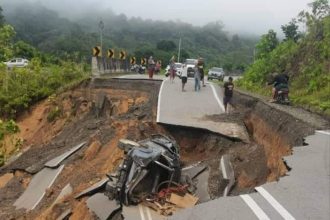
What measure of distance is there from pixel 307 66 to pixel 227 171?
12.9 metres

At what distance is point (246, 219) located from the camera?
Result: 730 centimetres

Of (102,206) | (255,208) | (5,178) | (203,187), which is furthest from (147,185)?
(5,178)

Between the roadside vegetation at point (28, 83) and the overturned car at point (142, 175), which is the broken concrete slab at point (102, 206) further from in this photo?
the roadside vegetation at point (28, 83)

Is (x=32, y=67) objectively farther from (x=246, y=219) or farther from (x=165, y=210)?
(x=246, y=219)

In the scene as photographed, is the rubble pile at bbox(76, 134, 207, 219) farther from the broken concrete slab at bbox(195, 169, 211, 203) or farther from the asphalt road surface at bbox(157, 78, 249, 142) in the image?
the asphalt road surface at bbox(157, 78, 249, 142)

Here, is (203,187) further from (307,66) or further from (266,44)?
(266,44)

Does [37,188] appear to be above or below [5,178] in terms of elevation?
above

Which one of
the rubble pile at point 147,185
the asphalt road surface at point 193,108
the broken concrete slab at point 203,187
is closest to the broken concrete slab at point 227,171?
the broken concrete slab at point 203,187

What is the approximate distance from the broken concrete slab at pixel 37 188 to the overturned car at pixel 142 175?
Result: 3884mm

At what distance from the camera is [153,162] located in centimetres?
1177

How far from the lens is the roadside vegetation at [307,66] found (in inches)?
780

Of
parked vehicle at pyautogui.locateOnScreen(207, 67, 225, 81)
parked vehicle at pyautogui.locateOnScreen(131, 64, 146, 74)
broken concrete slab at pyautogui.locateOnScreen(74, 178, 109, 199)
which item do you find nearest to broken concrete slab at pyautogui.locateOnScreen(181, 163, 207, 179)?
broken concrete slab at pyautogui.locateOnScreen(74, 178, 109, 199)

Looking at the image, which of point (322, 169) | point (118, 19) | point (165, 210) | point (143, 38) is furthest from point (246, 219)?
point (118, 19)

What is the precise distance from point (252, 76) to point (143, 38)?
116m
